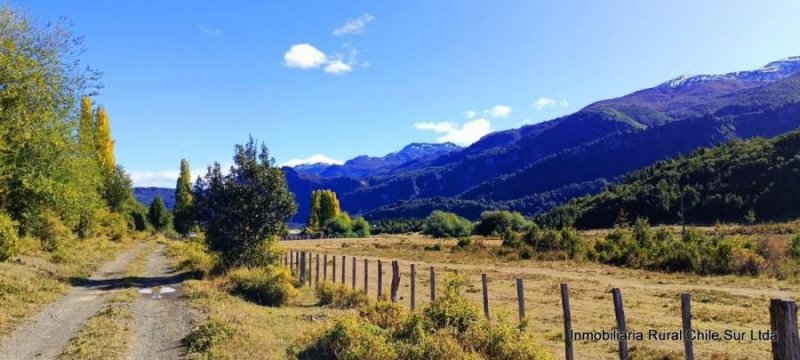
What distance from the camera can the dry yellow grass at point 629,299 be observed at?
1204 centimetres

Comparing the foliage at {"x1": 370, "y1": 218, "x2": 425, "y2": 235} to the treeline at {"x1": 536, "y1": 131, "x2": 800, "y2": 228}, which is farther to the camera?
the foliage at {"x1": 370, "y1": 218, "x2": 425, "y2": 235}

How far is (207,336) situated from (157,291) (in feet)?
34.0

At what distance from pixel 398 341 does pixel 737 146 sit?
287 ft

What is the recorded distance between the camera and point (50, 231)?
3431 centimetres

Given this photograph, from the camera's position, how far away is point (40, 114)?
20.0 meters

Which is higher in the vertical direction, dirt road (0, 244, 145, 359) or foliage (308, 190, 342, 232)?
foliage (308, 190, 342, 232)

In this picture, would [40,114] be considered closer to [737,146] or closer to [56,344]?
[56,344]

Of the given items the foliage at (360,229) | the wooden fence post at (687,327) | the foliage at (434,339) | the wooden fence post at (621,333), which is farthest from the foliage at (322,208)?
the wooden fence post at (687,327)

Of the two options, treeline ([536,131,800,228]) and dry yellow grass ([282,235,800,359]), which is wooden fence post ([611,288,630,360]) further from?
treeline ([536,131,800,228])

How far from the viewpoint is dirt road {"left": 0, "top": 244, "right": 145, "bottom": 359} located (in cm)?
1146

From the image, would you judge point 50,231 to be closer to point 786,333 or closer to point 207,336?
point 207,336

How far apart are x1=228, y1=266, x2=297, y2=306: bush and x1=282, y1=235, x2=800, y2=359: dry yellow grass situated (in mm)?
3880

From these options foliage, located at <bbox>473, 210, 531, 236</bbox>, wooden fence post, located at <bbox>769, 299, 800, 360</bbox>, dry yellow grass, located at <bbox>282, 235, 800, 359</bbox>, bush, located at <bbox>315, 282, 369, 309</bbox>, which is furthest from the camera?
foliage, located at <bbox>473, 210, 531, 236</bbox>

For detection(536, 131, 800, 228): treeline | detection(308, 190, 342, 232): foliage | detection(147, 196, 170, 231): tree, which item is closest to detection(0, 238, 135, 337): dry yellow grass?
detection(536, 131, 800, 228): treeline
